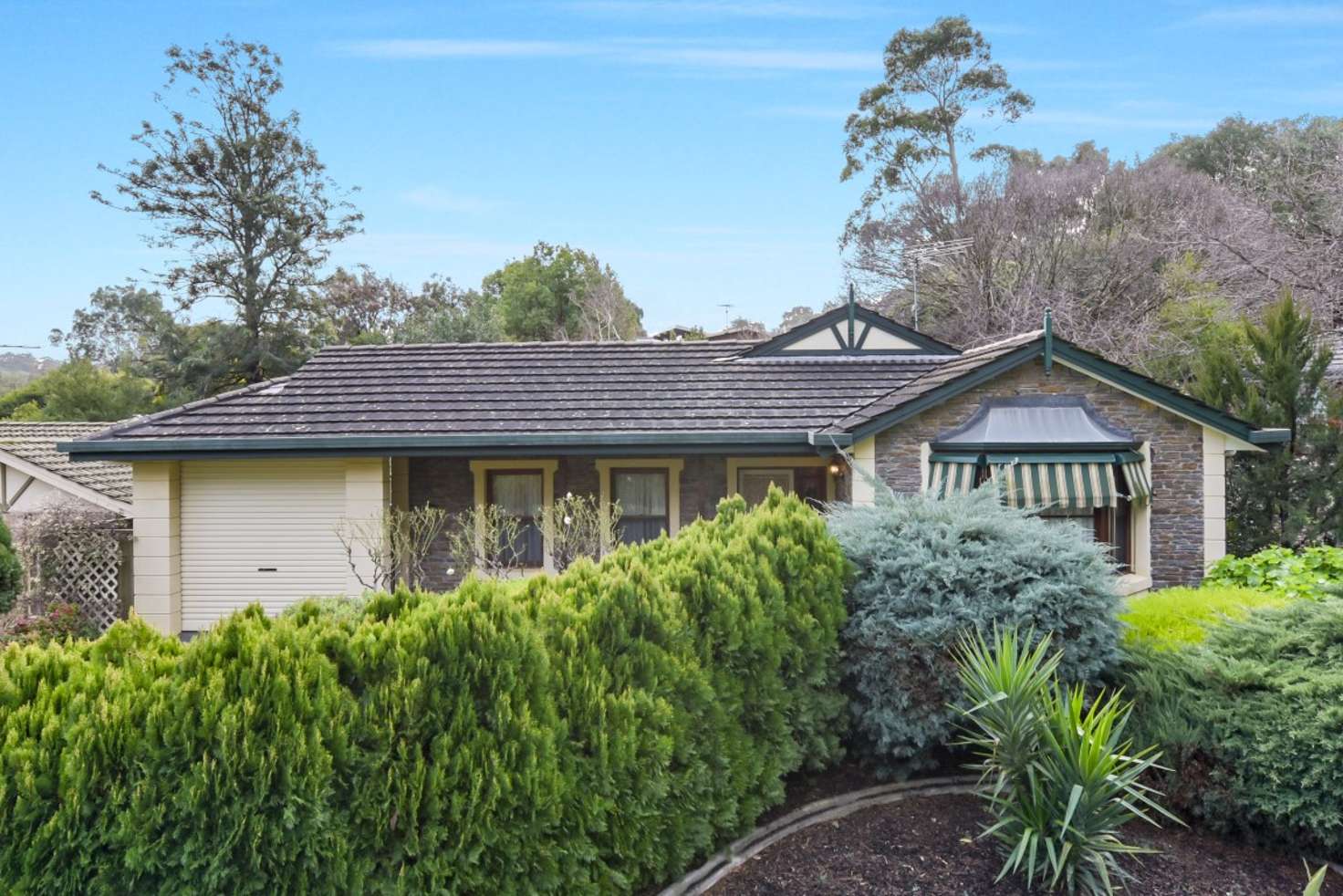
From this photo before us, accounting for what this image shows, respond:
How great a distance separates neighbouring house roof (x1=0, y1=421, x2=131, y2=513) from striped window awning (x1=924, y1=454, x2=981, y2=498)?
14.8 m

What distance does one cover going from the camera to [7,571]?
971 cm

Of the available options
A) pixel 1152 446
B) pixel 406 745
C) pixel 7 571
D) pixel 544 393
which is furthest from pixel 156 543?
pixel 1152 446

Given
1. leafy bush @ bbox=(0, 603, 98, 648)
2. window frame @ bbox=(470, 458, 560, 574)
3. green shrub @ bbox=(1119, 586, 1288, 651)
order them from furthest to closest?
window frame @ bbox=(470, 458, 560, 574)
leafy bush @ bbox=(0, 603, 98, 648)
green shrub @ bbox=(1119, 586, 1288, 651)

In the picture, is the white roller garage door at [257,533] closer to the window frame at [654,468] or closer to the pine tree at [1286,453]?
the window frame at [654,468]

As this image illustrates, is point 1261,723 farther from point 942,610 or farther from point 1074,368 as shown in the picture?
point 1074,368

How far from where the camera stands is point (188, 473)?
12.6 meters

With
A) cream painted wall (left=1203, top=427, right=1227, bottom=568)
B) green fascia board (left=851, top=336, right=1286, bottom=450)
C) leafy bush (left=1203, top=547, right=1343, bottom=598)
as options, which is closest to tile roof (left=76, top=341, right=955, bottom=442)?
green fascia board (left=851, top=336, right=1286, bottom=450)

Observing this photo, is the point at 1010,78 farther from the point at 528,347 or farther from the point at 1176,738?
the point at 1176,738

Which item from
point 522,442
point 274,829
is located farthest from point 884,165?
point 274,829

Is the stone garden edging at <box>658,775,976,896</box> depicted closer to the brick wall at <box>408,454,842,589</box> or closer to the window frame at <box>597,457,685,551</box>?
the brick wall at <box>408,454,842,589</box>

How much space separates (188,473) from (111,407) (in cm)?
2151

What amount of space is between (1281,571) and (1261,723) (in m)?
5.37

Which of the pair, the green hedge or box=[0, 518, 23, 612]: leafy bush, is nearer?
the green hedge

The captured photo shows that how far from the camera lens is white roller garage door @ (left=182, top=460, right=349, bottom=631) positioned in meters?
12.6
